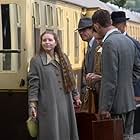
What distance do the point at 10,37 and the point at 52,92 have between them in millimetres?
1351

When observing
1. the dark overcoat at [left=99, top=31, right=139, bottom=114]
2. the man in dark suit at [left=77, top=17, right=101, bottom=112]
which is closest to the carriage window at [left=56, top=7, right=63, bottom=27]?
the man in dark suit at [left=77, top=17, right=101, bottom=112]

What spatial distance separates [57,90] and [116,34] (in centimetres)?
107

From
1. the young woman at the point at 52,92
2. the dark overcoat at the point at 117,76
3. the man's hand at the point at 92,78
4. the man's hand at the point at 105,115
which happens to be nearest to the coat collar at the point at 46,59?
the young woman at the point at 52,92

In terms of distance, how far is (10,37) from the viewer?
7.75m

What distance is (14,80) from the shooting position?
763cm

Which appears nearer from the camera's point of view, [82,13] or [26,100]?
[26,100]

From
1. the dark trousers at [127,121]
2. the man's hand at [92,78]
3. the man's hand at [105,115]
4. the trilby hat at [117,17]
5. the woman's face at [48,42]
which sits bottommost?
the dark trousers at [127,121]

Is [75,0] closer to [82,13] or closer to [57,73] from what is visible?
[82,13]

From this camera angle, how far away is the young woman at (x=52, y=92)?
675 centimetres

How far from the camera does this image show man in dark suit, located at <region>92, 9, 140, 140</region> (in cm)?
604

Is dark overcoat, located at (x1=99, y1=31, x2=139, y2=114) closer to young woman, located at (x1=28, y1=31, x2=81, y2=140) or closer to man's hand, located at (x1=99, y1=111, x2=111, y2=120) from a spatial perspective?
man's hand, located at (x1=99, y1=111, x2=111, y2=120)

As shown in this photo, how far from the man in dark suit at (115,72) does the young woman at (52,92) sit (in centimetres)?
81

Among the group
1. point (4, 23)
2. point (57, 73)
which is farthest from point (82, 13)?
point (57, 73)

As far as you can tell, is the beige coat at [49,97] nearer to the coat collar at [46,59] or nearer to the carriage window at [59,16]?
the coat collar at [46,59]
